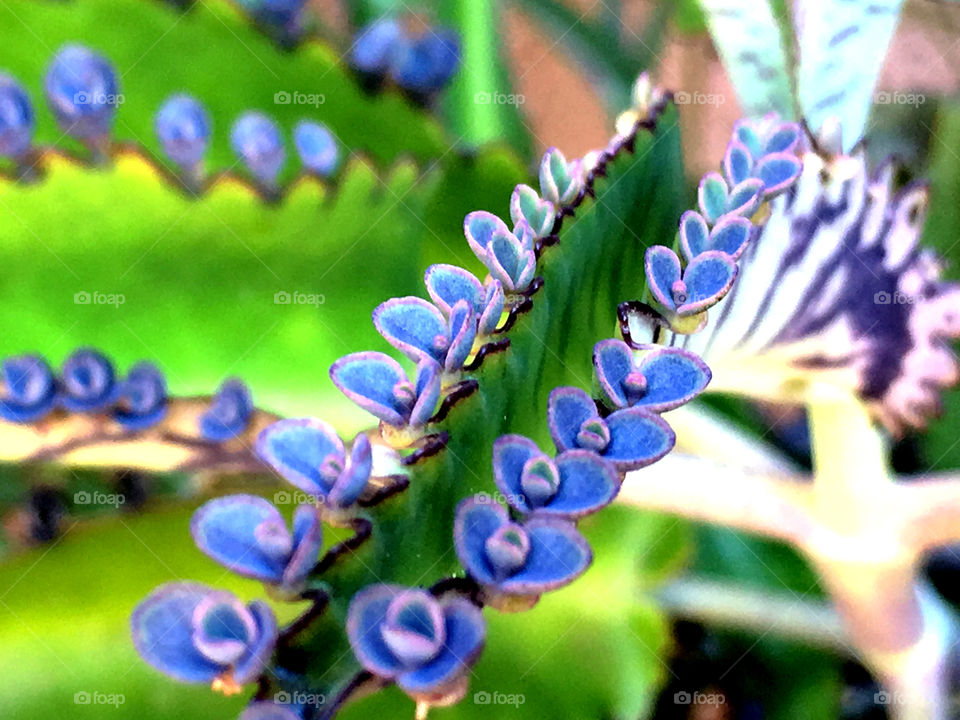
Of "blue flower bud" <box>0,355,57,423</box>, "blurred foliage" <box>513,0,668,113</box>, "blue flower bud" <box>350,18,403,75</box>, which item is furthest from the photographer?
"blurred foliage" <box>513,0,668,113</box>

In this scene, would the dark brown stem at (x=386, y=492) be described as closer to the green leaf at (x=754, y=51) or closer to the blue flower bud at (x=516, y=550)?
the blue flower bud at (x=516, y=550)

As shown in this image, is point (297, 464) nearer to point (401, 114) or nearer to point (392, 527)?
point (392, 527)

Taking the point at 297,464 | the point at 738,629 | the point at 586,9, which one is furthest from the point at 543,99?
the point at 297,464

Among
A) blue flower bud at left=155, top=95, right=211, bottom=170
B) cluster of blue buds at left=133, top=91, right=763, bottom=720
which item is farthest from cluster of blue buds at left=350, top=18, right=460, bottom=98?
cluster of blue buds at left=133, top=91, right=763, bottom=720

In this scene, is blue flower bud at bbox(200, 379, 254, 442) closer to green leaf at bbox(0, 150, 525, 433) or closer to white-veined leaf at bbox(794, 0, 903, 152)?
green leaf at bbox(0, 150, 525, 433)

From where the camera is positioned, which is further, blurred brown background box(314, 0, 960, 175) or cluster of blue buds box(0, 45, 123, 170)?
blurred brown background box(314, 0, 960, 175)
